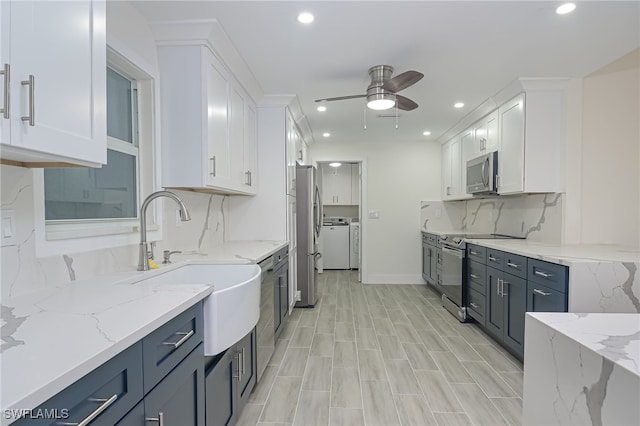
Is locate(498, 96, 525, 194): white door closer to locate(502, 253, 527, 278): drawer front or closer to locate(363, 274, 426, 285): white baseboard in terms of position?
locate(502, 253, 527, 278): drawer front

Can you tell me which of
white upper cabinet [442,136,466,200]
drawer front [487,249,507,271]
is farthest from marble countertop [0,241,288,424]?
white upper cabinet [442,136,466,200]

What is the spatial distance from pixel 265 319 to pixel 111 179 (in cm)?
128

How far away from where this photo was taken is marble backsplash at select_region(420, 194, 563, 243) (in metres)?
3.03

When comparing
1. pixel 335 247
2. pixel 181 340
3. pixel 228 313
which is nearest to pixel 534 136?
pixel 228 313

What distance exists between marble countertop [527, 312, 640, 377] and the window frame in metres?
1.86

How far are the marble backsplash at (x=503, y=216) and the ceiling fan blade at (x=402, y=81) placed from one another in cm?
178

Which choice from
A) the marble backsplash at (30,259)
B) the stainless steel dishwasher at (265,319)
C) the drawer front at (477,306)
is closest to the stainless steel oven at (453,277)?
the drawer front at (477,306)

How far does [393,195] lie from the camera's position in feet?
17.6

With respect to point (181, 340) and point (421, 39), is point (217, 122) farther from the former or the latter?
point (181, 340)

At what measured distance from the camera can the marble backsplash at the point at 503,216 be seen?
9.95ft

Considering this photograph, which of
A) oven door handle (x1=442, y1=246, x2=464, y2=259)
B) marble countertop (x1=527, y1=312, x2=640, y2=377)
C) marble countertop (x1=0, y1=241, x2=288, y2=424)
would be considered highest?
marble countertop (x1=0, y1=241, x2=288, y2=424)

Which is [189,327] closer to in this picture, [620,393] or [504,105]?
[620,393]

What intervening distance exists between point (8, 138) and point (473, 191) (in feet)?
13.1

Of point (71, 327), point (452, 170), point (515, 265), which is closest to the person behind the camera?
point (71, 327)
